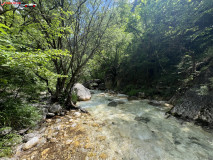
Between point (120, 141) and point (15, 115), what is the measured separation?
3679 mm

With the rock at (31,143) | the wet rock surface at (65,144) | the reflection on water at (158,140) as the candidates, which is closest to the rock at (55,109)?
the wet rock surface at (65,144)

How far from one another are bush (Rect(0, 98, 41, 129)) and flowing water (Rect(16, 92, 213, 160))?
2.33 ft

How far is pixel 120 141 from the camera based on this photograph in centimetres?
310

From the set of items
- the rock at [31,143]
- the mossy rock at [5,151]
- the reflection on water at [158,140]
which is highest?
the mossy rock at [5,151]

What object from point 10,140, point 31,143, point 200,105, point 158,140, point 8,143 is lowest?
point 158,140

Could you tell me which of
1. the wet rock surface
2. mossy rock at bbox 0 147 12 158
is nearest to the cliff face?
the wet rock surface

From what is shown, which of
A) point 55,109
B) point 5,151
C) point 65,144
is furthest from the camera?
point 55,109

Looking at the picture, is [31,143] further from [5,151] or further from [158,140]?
[158,140]

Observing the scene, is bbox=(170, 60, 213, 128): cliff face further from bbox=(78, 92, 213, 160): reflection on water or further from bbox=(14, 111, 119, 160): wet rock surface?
bbox=(14, 111, 119, 160): wet rock surface

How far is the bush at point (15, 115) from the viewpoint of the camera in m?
2.74

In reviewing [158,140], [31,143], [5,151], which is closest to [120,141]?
[158,140]

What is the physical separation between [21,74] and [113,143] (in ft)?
13.2

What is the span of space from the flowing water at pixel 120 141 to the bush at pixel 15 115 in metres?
0.71

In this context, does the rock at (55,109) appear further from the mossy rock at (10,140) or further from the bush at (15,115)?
the mossy rock at (10,140)
